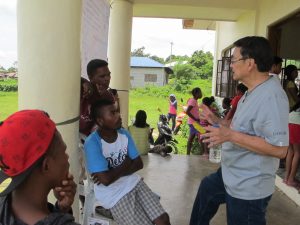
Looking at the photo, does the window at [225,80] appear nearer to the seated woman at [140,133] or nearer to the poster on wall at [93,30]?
the seated woman at [140,133]

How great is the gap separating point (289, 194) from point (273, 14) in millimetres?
3106

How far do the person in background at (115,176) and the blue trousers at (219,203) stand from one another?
34 centimetres

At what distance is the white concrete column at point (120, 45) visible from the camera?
7012 millimetres

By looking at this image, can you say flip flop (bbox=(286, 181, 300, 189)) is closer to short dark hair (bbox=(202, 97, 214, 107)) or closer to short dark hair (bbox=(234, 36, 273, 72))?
short dark hair (bbox=(234, 36, 273, 72))

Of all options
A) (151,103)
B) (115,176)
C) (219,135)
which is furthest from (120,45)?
(151,103)

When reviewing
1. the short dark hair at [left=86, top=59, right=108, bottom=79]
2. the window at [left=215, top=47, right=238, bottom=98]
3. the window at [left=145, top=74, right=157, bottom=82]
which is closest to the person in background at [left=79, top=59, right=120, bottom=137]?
the short dark hair at [left=86, top=59, right=108, bottom=79]

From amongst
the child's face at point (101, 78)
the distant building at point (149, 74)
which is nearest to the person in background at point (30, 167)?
the child's face at point (101, 78)

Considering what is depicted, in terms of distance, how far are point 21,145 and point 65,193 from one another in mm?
371

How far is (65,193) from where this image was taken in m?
1.30

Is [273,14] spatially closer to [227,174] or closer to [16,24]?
[227,174]

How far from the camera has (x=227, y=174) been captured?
88.0 inches

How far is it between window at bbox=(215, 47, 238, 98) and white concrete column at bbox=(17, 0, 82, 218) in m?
7.15

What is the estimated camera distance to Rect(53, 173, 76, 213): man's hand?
127 centimetres

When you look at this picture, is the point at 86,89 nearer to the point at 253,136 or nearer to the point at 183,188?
the point at 253,136
